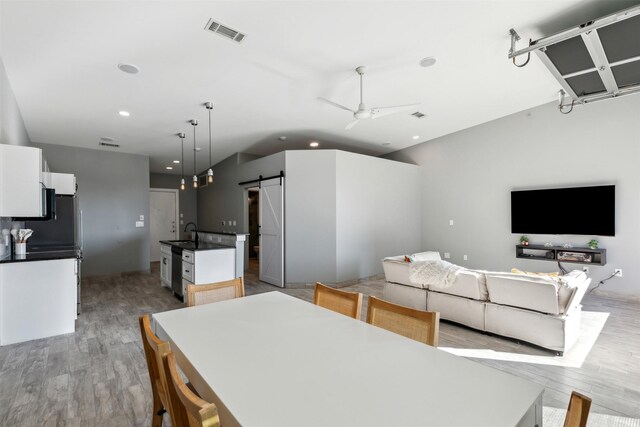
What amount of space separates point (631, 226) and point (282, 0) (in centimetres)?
603

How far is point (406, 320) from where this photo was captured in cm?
158

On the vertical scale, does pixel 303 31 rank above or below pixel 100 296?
above

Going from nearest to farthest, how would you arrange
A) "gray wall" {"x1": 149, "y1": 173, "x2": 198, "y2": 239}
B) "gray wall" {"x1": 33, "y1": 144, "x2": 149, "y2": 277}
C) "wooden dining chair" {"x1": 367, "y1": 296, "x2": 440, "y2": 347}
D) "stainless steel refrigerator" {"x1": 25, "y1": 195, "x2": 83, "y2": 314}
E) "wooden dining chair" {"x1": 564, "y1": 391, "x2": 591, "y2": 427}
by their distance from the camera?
"wooden dining chair" {"x1": 564, "y1": 391, "x2": 591, "y2": 427}
"wooden dining chair" {"x1": 367, "y1": 296, "x2": 440, "y2": 347}
"stainless steel refrigerator" {"x1": 25, "y1": 195, "x2": 83, "y2": 314}
"gray wall" {"x1": 33, "y1": 144, "x2": 149, "y2": 277}
"gray wall" {"x1": 149, "y1": 173, "x2": 198, "y2": 239}

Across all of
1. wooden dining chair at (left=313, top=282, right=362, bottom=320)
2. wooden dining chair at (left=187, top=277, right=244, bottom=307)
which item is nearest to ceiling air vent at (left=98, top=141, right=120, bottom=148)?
wooden dining chair at (left=187, top=277, right=244, bottom=307)

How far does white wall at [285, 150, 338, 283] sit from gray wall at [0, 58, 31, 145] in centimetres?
369

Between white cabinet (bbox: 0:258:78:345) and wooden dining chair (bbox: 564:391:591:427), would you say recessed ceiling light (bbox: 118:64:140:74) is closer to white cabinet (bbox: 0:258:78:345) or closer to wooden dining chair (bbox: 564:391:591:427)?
white cabinet (bbox: 0:258:78:345)

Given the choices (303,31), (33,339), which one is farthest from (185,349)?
(33,339)

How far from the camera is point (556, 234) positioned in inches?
216

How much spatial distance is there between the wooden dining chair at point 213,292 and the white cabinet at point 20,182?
247cm

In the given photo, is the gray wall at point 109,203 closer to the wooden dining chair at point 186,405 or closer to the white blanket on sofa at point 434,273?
the white blanket on sofa at point 434,273

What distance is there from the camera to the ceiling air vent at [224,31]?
274cm

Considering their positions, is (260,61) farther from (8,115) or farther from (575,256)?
(575,256)

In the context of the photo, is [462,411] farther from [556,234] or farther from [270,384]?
[556,234]

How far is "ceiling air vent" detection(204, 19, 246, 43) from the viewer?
2.74 meters
